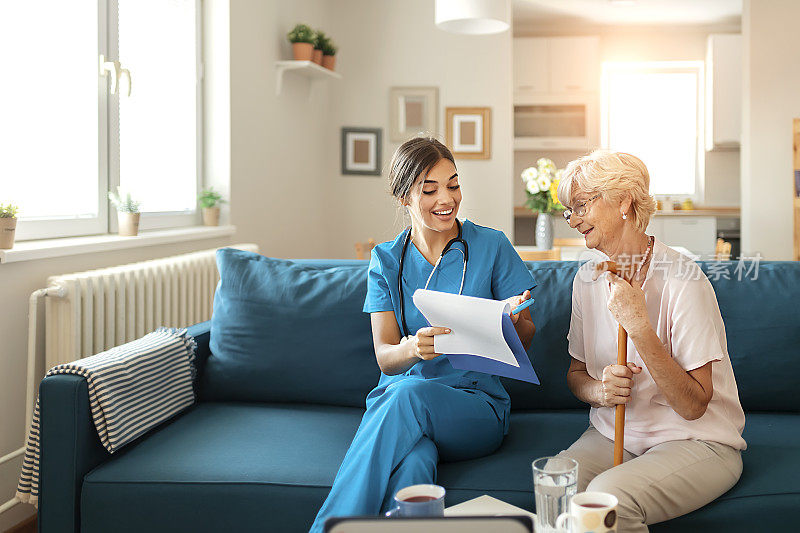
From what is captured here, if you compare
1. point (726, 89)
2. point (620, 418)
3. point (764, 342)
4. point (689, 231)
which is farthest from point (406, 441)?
point (726, 89)

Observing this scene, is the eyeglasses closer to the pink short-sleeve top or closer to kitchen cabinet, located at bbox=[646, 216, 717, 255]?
the pink short-sleeve top

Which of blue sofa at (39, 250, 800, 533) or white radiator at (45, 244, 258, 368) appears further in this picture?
white radiator at (45, 244, 258, 368)

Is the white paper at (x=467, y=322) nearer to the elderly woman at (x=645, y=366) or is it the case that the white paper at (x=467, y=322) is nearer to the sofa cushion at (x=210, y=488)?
the elderly woman at (x=645, y=366)

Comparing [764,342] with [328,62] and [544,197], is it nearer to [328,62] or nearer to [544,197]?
[544,197]

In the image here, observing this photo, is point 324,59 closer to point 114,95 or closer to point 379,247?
point 114,95

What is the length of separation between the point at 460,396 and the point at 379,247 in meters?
0.50

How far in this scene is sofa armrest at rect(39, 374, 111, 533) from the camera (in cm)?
180

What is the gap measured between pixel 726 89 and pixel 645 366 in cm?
623

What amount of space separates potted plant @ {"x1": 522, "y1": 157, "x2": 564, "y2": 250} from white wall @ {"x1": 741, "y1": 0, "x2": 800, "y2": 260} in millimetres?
2696

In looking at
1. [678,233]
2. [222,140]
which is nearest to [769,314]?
[222,140]

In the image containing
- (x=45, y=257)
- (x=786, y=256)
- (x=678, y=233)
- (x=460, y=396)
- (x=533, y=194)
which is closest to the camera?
(x=460, y=396)

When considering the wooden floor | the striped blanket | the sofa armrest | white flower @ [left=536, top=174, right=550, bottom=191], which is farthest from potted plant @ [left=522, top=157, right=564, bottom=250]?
the sofa armrest

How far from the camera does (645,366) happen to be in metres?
1.67

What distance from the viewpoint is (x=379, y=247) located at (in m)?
2.10
